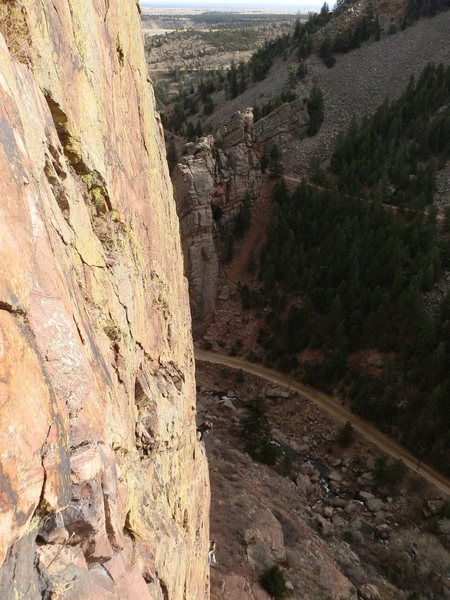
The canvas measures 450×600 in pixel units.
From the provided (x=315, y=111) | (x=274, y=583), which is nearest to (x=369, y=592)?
(x=274, y=583)

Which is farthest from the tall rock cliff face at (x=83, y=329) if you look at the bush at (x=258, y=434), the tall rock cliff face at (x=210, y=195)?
the tall rock cliff face at (x=210, y=195)

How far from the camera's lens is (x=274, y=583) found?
23.8m

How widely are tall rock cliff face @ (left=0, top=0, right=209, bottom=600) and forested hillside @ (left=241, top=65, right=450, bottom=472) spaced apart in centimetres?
2644

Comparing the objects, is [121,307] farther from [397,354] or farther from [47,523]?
[397,354]

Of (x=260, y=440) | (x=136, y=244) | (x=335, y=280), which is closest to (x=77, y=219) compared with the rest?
(x=136, y=244)

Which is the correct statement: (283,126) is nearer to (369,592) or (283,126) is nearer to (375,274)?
(375,274)

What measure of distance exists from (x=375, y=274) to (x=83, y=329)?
39214 millimetres

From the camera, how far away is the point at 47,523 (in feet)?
20.4

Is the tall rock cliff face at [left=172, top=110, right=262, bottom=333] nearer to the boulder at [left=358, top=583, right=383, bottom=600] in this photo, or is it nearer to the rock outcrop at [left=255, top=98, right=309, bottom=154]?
the rock outcrop at [left=255, top=98, right=309, bottom=154]

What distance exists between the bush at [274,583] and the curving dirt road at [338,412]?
16.0 metres

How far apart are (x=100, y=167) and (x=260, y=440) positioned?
31180 mm

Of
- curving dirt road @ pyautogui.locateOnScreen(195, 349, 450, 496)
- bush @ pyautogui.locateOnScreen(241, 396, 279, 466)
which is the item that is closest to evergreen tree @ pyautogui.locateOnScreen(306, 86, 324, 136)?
curving dirt road @ pyautogui.locateOnScreen(195, 349, 450, 496)

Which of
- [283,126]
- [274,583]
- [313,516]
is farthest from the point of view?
[283,126]

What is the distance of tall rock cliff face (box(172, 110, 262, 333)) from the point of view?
49625 mm
